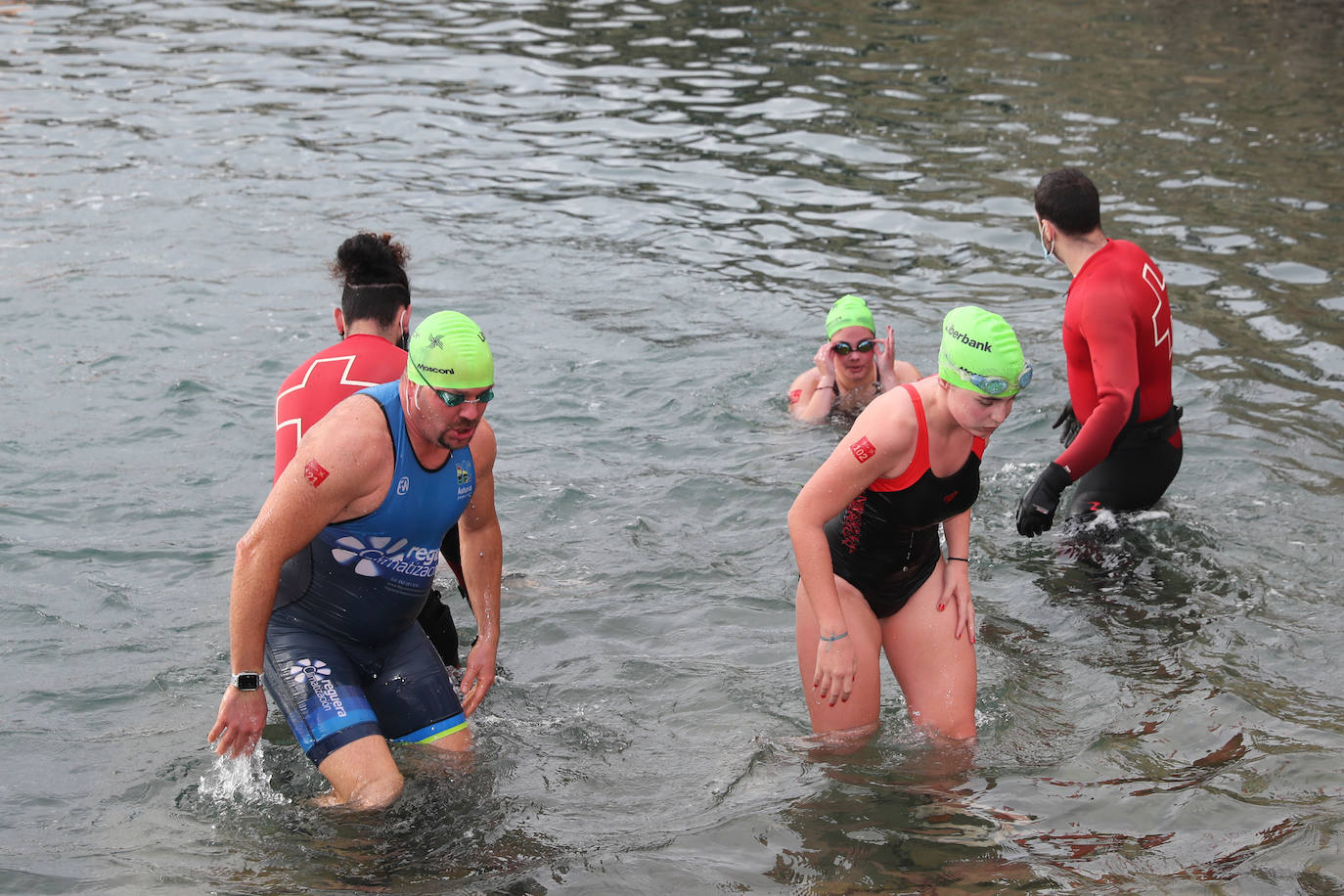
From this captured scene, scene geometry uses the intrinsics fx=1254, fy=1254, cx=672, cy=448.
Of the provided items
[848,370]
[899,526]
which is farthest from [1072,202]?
[848,370]

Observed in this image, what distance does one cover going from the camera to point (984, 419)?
511 centimetres

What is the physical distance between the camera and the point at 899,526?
218 inches

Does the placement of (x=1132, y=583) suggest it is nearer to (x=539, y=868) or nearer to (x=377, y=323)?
(x=539, y=868)

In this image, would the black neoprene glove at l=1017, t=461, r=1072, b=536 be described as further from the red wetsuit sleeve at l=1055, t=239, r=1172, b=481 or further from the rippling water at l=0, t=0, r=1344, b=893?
the rippling water at l=0, t=0, r=1344, b=893

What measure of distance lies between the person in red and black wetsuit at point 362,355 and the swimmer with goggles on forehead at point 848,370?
13.9 ft

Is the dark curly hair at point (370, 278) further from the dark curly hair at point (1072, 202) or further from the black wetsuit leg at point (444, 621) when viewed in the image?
the dark curly hair at point (1072, 202)

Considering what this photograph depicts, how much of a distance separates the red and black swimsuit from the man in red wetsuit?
1.54 metres

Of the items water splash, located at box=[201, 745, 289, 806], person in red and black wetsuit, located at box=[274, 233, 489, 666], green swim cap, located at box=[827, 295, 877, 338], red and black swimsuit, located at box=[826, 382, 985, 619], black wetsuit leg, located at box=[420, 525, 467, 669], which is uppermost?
person in red and black wetsuit, located at box=[274, 233, 489, 666]

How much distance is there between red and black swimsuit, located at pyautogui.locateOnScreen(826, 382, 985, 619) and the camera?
212 inches

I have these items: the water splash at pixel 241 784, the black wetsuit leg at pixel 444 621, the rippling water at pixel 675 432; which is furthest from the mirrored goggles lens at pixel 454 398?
the water splash at pixel 241 784

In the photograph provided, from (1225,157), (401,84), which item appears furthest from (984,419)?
(401,84)

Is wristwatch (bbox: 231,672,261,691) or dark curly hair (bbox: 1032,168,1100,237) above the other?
dark curly hair (bbox: 1032,168,1100,237)

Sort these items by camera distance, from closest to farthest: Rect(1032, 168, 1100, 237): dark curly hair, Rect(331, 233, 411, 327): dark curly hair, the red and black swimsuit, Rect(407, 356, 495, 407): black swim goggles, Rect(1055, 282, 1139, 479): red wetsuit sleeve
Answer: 1. Rect(407, 356, 495, 407): black swim goggles
2. the red and black swimsuit
3. Rect(331, 233, 411, 327): dark curly hair
4. Rect(1055, 282, 1139, 479): red wetsuit sleeve
5. Rect(1032, 168, 1100, 237): dark curly hair

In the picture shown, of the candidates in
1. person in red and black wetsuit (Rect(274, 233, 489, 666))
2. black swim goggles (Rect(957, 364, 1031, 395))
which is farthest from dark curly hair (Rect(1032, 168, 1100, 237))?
person in red and black wetsuit (Rect(274, 233, 489, 666))
